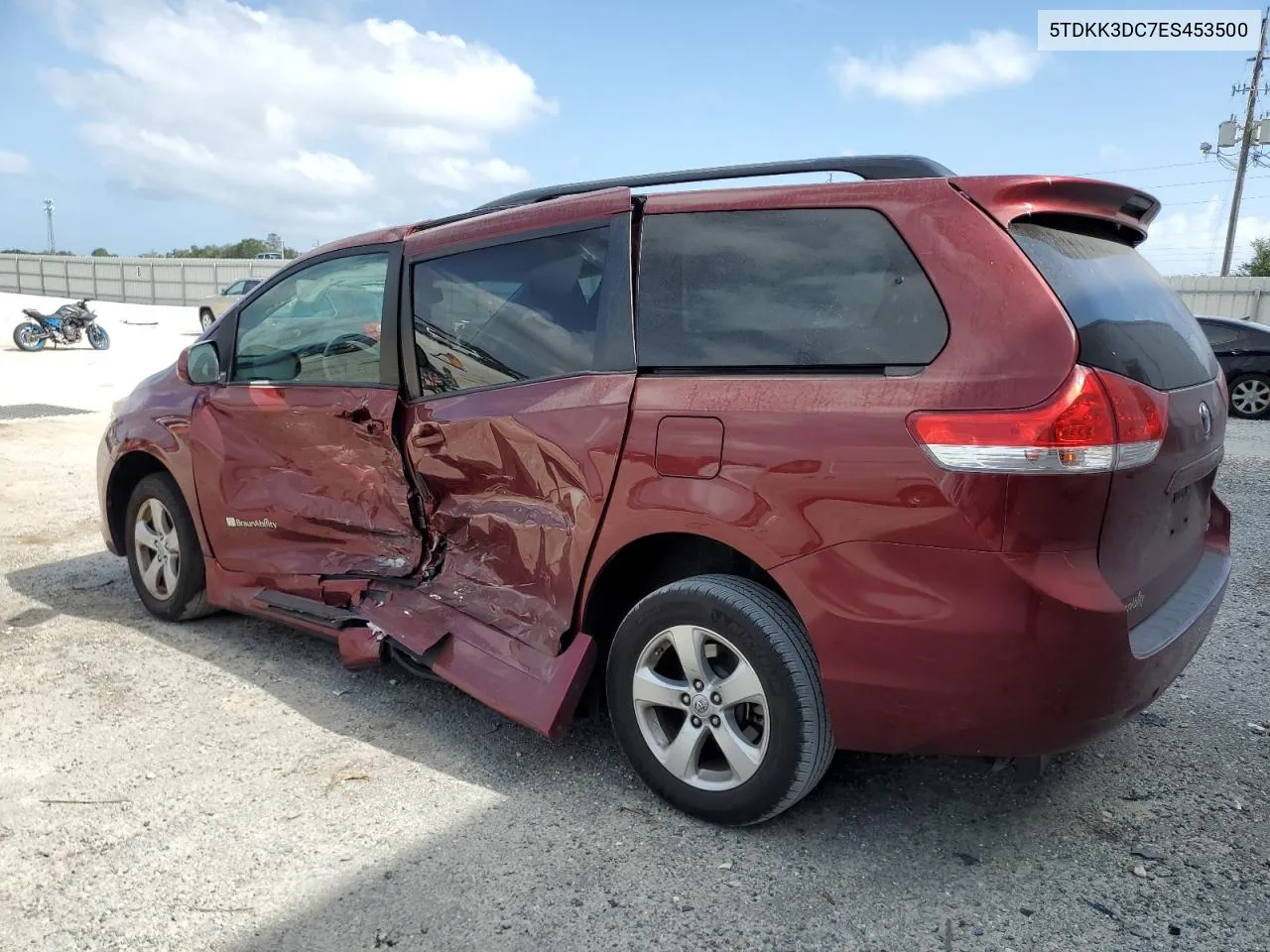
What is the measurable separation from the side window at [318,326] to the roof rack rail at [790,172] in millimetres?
696

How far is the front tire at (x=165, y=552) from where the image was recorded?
444cm

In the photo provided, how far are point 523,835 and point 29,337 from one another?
23482 mm

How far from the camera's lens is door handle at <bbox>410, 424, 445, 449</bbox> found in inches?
135

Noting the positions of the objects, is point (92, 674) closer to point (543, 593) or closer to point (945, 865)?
point (543, 593)

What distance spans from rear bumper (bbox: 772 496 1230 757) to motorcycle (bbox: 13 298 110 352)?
24.0 metres

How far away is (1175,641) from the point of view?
2510mm

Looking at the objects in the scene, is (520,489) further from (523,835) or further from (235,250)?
(235,250)

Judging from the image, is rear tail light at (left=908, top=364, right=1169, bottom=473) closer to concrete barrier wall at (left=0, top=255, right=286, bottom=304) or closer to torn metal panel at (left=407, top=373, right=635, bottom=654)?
torn metal panel at (left=407, top=373, right=635, bottom=654)

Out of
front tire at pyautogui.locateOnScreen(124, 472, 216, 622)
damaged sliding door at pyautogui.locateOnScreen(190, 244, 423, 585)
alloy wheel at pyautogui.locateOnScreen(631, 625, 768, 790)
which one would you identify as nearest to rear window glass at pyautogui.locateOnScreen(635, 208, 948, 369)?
alloy wheel at pyautogui.locateOnScreen(631, 625, 768, 790)

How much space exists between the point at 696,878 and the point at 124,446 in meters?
3.61

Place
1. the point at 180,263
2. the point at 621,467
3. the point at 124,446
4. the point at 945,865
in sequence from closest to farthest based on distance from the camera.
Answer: the point at 945,865
the point at 621,467
the point at 124,446
the point at 180,263

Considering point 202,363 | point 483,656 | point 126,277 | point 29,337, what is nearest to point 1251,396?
point 483,656

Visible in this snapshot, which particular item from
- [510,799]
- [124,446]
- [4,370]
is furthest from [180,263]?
[510,799]

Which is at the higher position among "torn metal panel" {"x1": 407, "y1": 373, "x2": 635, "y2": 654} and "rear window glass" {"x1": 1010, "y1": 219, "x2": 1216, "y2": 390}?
"rear window glass" {"x1": 1010, "y1": 219, "x2": 1216, "y2": 390}
